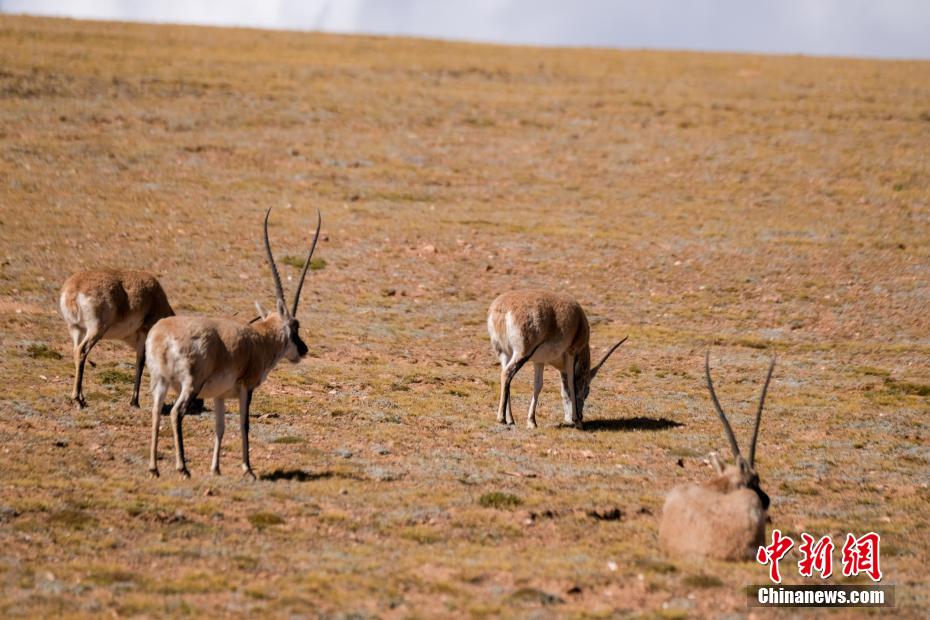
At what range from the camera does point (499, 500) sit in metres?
16.0

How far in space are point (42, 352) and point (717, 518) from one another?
53.3ft

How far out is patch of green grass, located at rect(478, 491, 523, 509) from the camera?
52.1ft

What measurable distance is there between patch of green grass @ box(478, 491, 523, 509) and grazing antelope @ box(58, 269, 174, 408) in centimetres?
733

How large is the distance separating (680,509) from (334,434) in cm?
786

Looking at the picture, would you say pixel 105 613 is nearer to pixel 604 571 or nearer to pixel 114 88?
pixel 604 571

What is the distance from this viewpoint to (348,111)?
58.1m

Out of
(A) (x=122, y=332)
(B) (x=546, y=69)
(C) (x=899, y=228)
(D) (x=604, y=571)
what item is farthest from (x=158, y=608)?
(B) (x=546, y=69)

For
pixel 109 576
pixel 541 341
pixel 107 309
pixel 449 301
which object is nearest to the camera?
pixel 109 576

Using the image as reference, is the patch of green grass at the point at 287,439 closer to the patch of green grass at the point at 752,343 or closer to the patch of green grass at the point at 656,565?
the patch of green grass at the point at 656,565

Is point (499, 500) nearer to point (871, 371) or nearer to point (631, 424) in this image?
point (631, 424)

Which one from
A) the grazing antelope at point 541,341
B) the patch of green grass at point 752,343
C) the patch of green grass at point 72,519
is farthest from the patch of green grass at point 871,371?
the patch of green grass at point 72,519

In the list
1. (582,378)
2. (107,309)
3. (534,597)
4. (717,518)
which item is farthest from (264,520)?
(582,378)

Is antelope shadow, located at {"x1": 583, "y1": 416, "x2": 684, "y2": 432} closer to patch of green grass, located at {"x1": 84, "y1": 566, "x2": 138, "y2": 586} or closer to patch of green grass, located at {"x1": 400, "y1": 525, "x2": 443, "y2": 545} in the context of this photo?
patch of green grass, located at {"x1": 400, "y1": 525, "x2": 443, "y2": 545}

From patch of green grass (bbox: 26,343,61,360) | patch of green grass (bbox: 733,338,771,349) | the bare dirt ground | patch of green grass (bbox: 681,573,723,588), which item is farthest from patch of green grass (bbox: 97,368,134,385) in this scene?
patch of green grass (bbox: 733,338,771,349)
